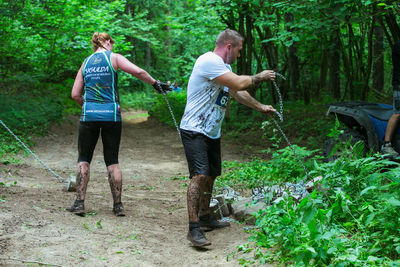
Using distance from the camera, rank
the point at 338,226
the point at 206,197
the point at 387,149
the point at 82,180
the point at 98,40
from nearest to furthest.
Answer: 1. the point at 338,226
2. the point at 206,197
3. the point at 82,180
4. the point at 98,40
5. the point at 387,149

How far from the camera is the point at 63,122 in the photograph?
14000 millimetres

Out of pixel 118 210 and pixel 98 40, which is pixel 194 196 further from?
pixel 98 40

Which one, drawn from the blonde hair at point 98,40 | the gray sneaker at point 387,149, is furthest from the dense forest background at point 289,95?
the blonde hair at point 98,40

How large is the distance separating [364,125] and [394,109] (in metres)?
0.49

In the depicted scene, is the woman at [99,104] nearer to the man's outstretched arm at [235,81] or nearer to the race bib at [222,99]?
the race bib at [222,99]

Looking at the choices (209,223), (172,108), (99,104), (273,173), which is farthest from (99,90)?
(172,108)

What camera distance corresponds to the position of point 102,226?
430 cm

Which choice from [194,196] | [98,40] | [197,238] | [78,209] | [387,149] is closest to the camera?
[197,238]

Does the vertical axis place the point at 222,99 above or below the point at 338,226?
above

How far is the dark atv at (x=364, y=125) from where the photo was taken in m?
6.19

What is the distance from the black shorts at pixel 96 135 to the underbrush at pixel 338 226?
192 cm

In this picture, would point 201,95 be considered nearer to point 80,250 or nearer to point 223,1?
point 80,250

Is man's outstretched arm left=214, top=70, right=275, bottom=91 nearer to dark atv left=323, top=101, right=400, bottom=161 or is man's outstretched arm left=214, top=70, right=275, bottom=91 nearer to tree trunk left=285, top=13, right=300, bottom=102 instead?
dark atv left=323, top=101, right=400, bottom=161

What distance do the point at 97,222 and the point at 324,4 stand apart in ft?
19.8
